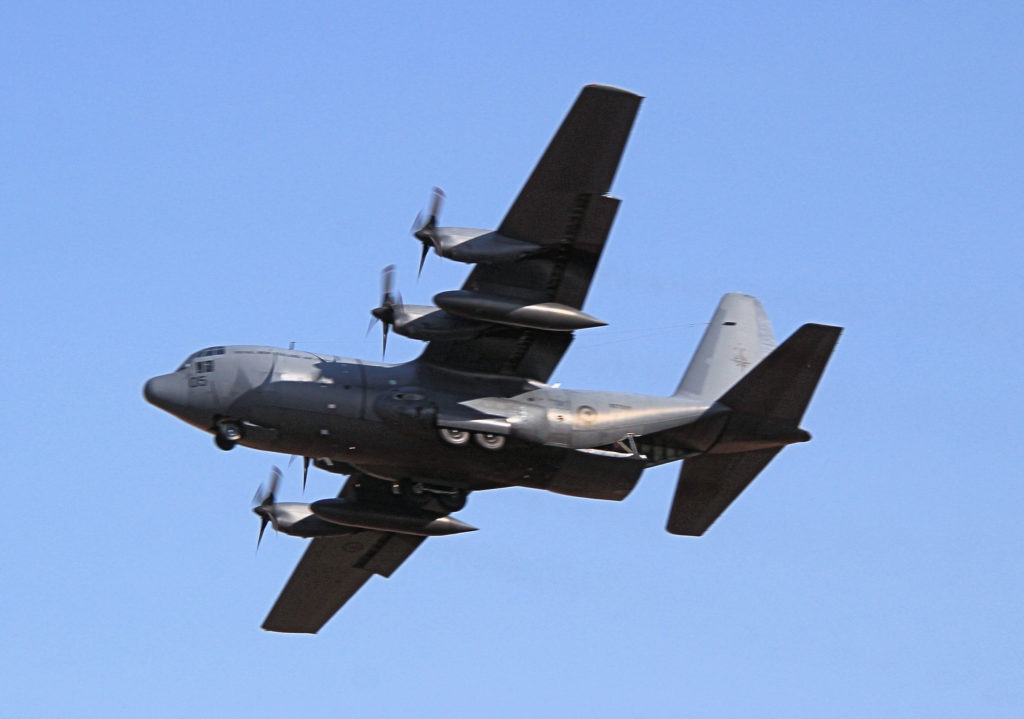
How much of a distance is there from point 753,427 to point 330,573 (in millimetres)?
9661

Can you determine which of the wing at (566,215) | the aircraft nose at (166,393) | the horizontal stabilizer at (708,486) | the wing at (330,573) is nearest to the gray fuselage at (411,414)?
the aircraft nose at (166,393)

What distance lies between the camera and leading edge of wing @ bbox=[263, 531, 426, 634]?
1228 inches

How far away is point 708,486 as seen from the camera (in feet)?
93.8

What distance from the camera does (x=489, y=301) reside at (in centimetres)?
2489

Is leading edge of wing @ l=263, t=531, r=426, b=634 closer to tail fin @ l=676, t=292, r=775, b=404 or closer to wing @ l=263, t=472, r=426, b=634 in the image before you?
wing @ l=263, t=472, r=426, b=634

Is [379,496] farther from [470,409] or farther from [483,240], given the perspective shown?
[483,240]

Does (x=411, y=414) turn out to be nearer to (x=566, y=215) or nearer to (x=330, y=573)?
(x=566, y=215)

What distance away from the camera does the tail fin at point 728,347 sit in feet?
95.2

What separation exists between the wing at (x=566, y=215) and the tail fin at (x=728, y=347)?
3596 mm

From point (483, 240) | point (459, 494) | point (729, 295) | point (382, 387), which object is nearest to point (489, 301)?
point (483, 240)

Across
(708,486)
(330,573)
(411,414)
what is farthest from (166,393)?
(708,486)

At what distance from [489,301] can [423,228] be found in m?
1.65

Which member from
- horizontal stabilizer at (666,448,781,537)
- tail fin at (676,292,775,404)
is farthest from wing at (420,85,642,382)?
horizontal stabilizer at (666,448,781,537)

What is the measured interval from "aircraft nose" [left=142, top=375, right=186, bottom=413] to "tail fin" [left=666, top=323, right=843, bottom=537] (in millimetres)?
9128
